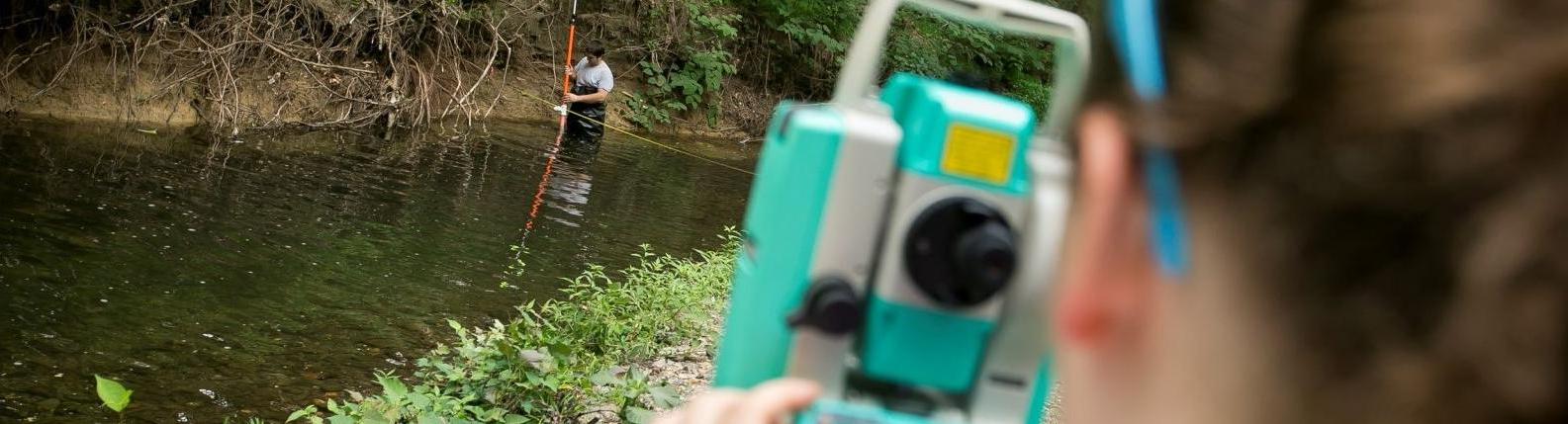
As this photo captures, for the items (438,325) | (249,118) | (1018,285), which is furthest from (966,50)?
(1018,285)

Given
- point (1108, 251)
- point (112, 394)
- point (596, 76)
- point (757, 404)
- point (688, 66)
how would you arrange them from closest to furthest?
point (1108, 251) → point (757, 404) → point (112, 394) → point (596, 76) → point (688, 66)

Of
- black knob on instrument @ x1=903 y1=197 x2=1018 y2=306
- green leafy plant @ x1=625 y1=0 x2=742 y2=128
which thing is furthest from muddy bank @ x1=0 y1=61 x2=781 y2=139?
black knob on instrument @ x1=903 y1=197 x2=1018 y2=306

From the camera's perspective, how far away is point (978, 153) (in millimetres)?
1549

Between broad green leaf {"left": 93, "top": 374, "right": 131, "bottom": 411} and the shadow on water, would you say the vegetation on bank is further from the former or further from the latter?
broad green leaf {"left": 93, "top": 374, "right": 131, "bottom": 411}

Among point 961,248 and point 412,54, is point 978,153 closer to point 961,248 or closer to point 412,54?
point 961,248

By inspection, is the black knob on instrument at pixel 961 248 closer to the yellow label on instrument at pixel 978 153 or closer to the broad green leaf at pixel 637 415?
the yellow label on instrument at pixel 978 153

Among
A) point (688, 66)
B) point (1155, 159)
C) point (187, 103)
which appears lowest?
point (187, 103)

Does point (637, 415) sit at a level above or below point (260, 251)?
above

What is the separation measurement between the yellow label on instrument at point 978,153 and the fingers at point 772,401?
1.13ft

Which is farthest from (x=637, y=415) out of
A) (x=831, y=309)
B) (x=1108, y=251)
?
(x=1108, y=251)

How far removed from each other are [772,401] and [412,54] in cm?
1484

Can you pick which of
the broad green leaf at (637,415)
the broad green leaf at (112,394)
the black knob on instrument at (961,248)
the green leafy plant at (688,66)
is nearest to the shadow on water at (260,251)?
the broad green leaf at (112,394)

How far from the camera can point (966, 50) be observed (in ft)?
82.8

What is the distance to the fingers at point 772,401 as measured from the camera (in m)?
1.29
